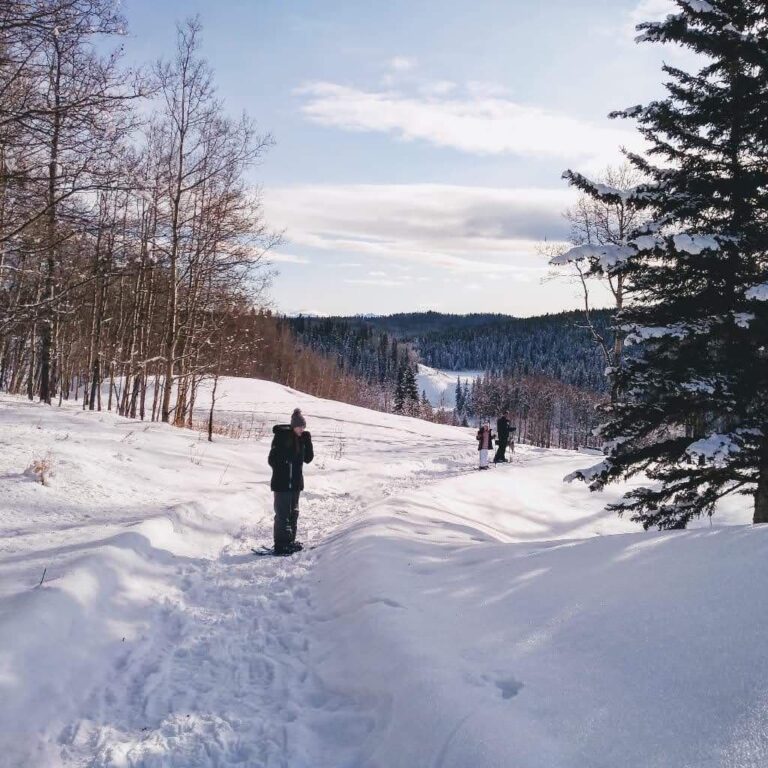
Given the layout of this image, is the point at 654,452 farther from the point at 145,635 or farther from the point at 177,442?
the point at 177,442

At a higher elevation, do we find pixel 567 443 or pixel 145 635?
pixel 145 635

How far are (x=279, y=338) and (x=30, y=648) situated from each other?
250 ft

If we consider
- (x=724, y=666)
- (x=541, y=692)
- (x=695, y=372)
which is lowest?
(x=541, y=692)

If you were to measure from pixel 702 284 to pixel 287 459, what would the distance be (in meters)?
6.44

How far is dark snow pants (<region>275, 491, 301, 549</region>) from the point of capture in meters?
7.30

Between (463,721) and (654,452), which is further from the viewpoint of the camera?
(654,452)

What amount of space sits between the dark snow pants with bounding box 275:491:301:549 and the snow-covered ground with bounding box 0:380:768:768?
0.41 meters

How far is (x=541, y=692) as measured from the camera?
3078 millimetres

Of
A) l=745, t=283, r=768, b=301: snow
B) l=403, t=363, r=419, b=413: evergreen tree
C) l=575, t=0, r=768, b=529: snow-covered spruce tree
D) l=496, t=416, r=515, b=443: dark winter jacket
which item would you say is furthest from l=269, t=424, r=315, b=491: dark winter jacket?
l=403, t=363, r=419, b=413: evergreen tree

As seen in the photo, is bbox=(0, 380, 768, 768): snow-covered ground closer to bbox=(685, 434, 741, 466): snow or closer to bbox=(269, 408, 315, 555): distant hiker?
bbox=(269, 408, 315, 555): distant hiker

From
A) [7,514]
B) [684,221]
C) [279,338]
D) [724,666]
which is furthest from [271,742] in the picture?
[279,338]

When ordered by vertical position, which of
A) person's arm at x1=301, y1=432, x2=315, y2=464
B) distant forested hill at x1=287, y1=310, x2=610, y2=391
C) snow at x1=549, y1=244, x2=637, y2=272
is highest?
distant forested hill at x1=287, y1=310, x2=610, y2=391

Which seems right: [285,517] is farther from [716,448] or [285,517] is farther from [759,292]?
[759,292]

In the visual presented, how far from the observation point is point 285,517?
738cm
